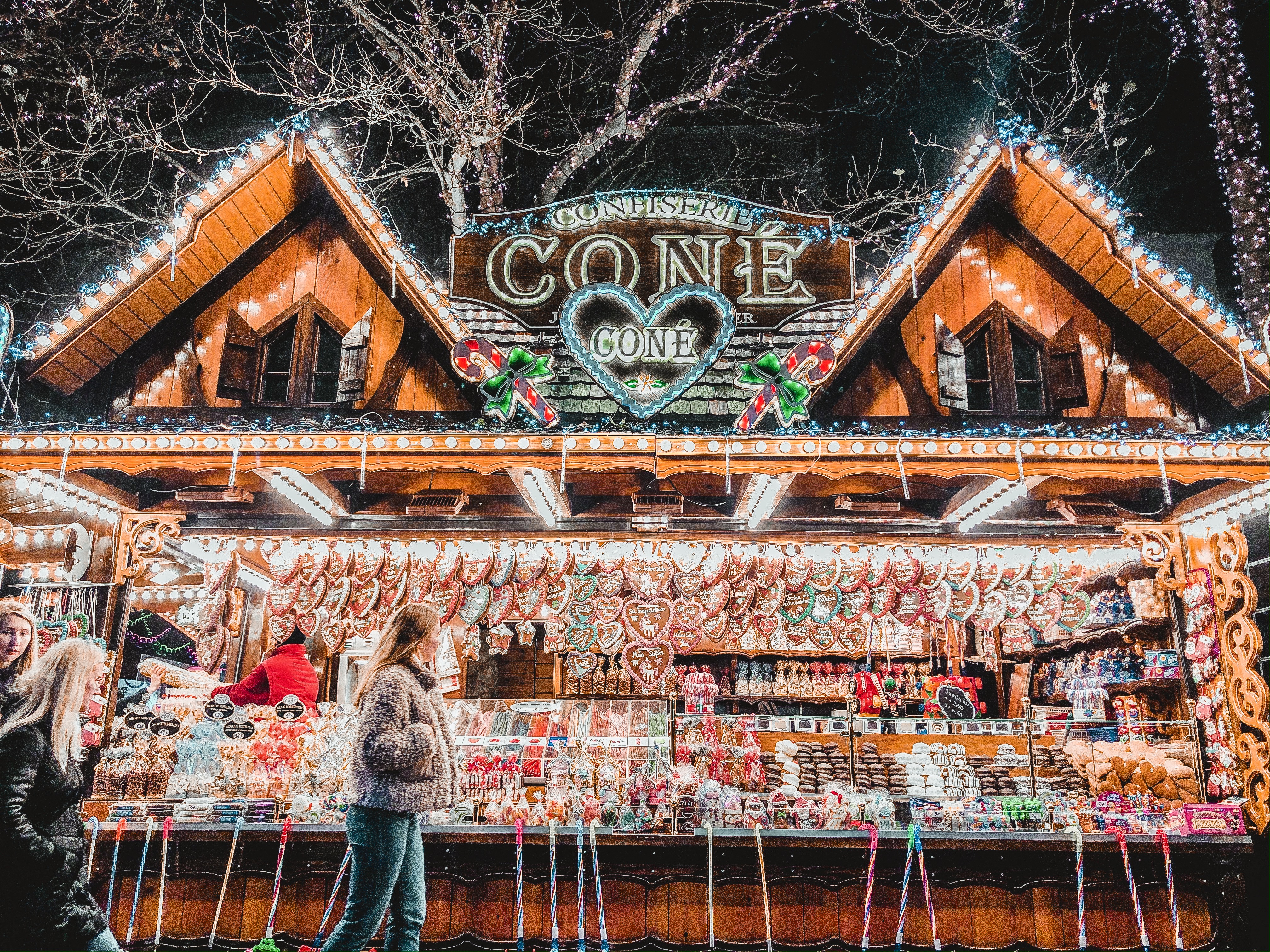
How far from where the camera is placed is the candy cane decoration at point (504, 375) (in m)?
7.26

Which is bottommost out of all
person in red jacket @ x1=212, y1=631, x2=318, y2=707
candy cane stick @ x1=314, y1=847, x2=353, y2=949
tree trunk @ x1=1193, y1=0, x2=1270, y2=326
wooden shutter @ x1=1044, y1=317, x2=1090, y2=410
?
candy cane stick @ x1=314, y1=847, x2=353, y2=949

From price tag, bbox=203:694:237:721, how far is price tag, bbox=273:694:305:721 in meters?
0.36

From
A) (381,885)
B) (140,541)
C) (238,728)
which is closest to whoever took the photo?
(381,885)

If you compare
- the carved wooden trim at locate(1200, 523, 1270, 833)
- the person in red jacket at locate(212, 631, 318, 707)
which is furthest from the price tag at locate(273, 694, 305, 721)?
the carved wooden trim at locate(1200, 523, 1270, 833)

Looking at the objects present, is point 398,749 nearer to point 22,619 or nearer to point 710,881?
point 22,619

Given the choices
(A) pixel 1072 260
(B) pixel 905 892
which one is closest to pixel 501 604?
(B) pixel 905 892

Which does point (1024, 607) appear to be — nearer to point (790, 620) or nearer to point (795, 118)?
point (790, 620)

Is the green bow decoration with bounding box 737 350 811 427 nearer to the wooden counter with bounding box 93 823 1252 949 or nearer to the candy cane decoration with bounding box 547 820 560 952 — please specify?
the wooden counter with bounding box 93 823 1252 949

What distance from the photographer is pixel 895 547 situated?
28.7ft

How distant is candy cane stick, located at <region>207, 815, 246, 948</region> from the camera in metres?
6.42

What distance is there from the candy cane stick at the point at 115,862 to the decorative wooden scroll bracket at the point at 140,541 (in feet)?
7.68

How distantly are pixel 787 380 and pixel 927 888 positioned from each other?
4.15 metres

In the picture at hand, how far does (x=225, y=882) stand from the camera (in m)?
6.48

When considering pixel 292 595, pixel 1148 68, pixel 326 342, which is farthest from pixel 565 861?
pixel 1148 68
